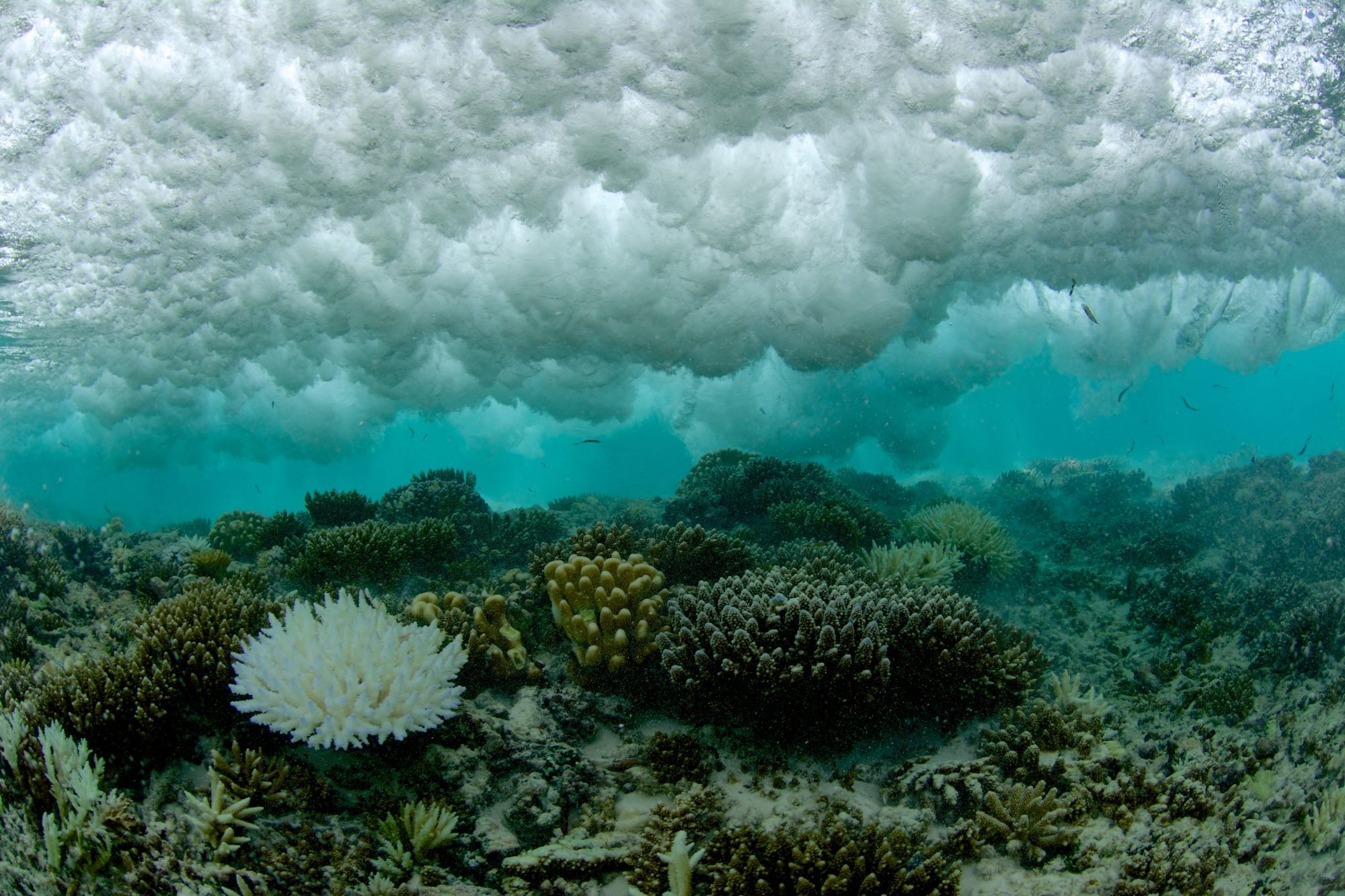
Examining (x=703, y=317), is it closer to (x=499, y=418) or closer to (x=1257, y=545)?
(x=1257, y=545)

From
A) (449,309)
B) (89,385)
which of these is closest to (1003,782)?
(449,309)

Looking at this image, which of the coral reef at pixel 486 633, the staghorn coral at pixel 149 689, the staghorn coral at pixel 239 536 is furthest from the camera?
the staghorn coral at pixel 239 536

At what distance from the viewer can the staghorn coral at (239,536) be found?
31.9 feet

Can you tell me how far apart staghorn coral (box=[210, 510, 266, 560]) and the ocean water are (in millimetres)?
123

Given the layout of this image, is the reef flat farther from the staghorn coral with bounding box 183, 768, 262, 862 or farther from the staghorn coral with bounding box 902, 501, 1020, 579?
the staghorn coral with bounding box 902, 501, 1020, 579

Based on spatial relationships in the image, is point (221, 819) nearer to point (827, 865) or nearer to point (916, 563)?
point (827, 865)

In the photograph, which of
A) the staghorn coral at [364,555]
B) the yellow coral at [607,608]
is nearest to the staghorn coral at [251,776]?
the yellow coral at [607,608]

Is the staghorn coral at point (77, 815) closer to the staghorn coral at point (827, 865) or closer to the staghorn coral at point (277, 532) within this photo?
the staghorn coral at point (827, 865)

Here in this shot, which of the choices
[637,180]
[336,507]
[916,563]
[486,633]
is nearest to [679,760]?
[486,633]

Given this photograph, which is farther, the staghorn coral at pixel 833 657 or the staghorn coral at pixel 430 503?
the staghorn coral at pixel 430 503

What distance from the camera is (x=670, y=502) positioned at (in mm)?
12898

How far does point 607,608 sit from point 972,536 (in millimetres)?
7511

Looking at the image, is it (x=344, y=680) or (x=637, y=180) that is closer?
(x=344, y=680)

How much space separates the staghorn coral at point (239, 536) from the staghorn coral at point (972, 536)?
10980 millimetres
